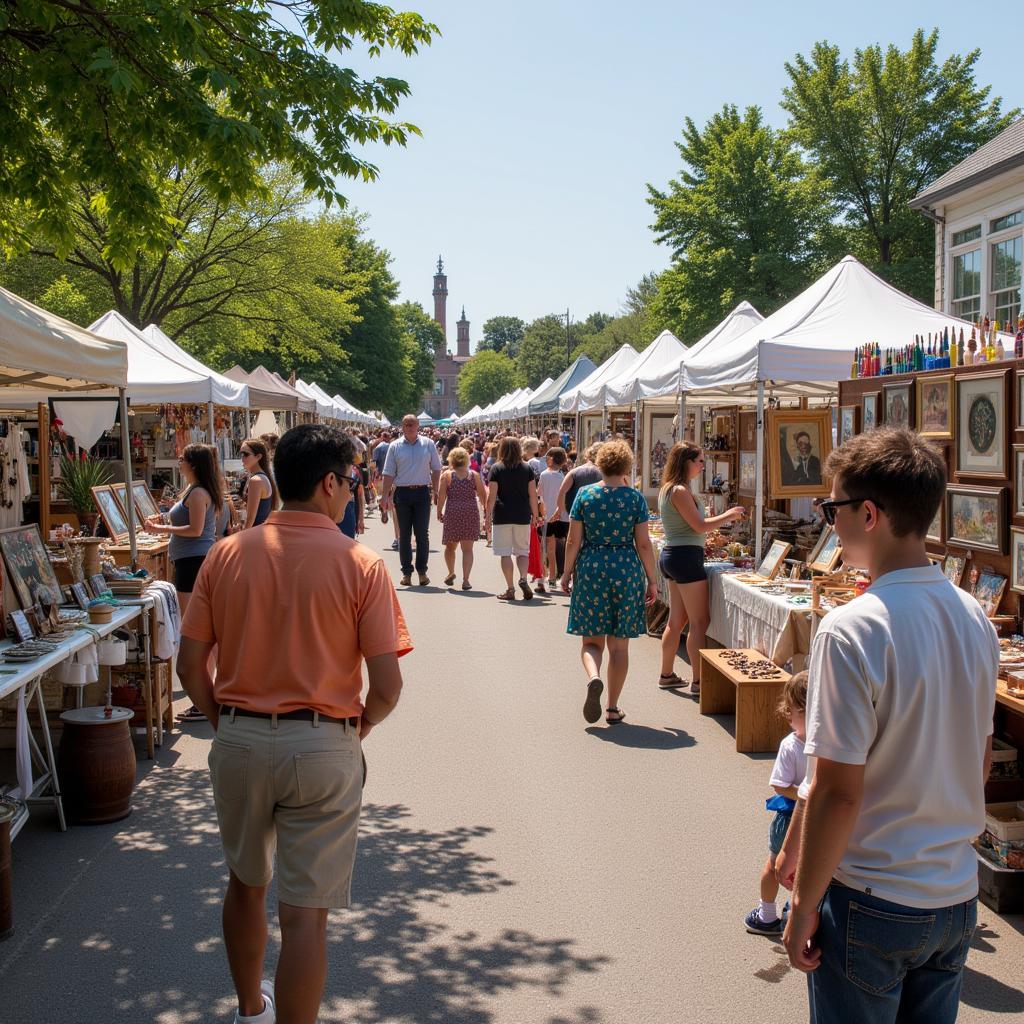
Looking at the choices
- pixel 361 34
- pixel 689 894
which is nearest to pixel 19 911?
pixel 689 894

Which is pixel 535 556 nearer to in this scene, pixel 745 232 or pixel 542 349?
pixel 745 232

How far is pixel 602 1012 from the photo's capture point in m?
3.65

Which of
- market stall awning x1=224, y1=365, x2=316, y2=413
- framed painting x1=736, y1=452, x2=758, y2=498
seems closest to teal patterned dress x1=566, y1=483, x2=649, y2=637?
framed painting x1=736, y1=452, x2=758, y2=498

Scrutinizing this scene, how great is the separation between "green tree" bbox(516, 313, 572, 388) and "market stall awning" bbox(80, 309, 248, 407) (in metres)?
88.1

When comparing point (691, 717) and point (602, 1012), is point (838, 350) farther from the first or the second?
point (602, 1012)

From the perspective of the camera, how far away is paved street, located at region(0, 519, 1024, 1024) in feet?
12.3

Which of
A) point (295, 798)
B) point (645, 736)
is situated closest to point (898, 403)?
point (645, 736)

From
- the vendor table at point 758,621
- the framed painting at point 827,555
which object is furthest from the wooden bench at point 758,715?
the framed painting at point 827,555

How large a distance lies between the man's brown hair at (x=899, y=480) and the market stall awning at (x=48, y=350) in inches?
179

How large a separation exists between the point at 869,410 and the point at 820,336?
1996 millimetres

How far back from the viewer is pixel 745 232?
37000 millimetres

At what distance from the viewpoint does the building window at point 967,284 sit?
2002 cm

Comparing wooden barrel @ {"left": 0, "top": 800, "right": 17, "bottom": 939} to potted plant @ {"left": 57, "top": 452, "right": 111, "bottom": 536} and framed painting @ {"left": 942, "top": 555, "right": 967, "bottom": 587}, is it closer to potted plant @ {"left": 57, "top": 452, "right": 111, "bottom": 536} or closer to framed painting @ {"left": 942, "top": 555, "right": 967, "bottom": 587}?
framed painting @ {"left": 942, "top": 555, "right": 967, "bottom": 587}

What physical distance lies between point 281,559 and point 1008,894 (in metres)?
3.46
